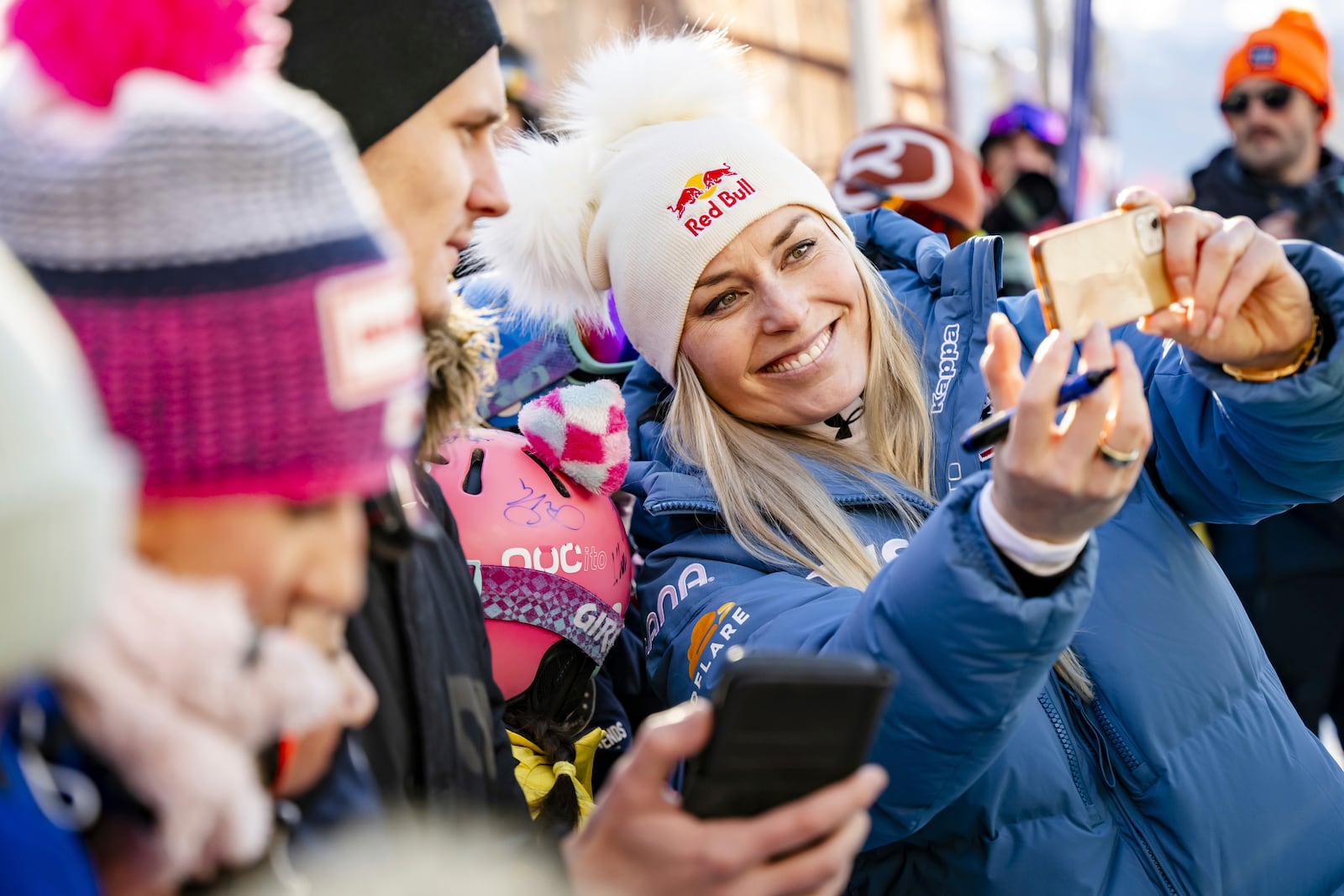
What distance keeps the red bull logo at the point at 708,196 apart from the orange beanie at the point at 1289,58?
2.96m

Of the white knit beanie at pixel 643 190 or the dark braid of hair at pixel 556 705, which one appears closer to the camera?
the dark braid of hair at pixel 556 705

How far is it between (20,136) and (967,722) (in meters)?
1.12

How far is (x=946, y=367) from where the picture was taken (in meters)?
2.26

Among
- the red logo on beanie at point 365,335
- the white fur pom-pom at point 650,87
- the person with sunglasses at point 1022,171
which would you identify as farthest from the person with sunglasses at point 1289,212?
the red logo on beanie at point 365,335

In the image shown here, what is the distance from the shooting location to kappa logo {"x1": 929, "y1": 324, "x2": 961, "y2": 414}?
2221 mm

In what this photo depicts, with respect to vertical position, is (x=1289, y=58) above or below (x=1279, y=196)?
above

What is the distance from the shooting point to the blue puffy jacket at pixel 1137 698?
60.0 inches

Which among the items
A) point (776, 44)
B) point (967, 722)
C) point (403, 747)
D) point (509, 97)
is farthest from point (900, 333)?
point (776, 44)

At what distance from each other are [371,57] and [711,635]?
0.95 meters

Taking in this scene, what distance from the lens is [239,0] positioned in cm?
90

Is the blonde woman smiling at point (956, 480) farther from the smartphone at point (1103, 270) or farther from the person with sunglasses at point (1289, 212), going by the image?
the person with sunglasses at point (1289, 212)

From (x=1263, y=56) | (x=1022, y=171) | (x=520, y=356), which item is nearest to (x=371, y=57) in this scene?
(x=520, y=356)

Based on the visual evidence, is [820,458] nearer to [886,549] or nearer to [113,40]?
[886,549]

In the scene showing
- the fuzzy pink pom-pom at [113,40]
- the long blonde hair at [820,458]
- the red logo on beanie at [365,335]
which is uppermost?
the fuzzy pink pom-pom at [113,40]
